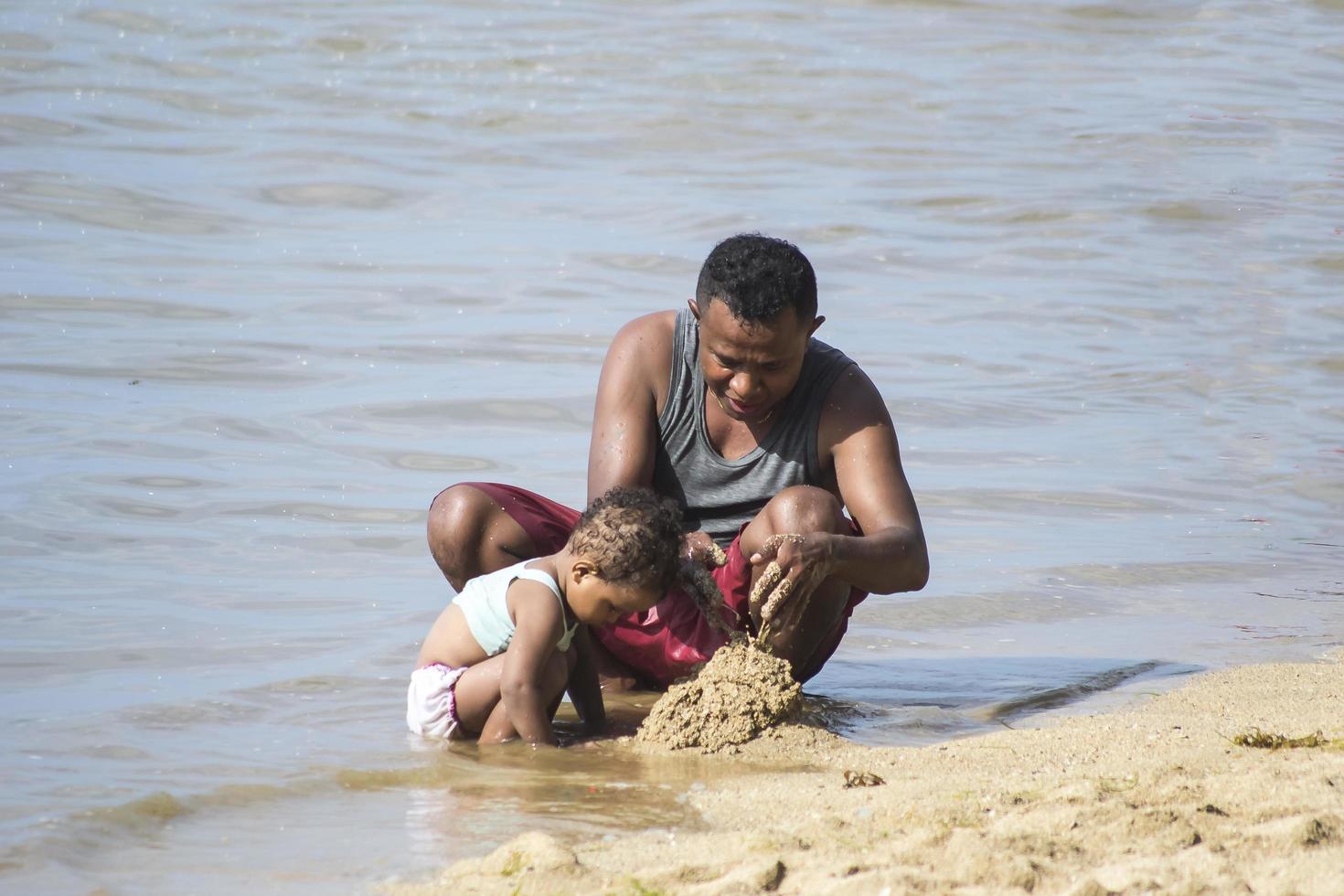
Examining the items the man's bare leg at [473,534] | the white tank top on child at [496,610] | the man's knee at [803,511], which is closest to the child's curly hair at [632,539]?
the white tank top on child at [496,610]

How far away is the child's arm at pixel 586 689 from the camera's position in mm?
3898

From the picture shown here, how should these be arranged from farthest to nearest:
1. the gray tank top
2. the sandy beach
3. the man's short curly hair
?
1. the gray tank top
2. the man's short curly hair
3. the sandy beach

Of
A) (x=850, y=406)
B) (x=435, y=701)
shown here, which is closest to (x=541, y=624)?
(x=435, y=701)

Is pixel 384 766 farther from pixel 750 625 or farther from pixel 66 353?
pixel 66 353

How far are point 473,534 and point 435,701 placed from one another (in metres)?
0.49

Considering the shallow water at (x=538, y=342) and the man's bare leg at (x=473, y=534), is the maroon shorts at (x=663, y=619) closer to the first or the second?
the man's bare leg at (x=473, y=534)

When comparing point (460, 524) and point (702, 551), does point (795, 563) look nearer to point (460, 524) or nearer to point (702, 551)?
point (702, 551)

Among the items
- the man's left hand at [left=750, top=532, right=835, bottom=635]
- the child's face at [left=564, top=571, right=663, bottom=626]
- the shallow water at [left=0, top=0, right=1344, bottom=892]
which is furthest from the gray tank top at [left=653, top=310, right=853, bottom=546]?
the shallow water at [left=0, top=0, right=1344, bottom=892]

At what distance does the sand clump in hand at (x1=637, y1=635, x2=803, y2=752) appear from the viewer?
12.3 feet

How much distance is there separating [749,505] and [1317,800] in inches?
68.1

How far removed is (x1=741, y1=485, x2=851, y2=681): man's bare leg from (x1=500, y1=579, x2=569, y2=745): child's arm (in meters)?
0.51

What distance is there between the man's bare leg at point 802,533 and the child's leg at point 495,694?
0.53 m

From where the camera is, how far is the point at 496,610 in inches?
149

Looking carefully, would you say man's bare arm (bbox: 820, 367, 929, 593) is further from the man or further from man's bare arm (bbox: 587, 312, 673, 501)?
man's bare arm (bbox: 587, 312, 673, 501)
